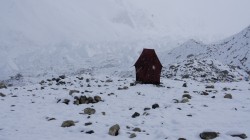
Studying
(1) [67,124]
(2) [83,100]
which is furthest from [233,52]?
(1) [67,124]

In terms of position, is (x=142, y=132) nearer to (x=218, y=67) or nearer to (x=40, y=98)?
(x=40, y=98)

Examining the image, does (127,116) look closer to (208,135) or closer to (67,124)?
(67,124)

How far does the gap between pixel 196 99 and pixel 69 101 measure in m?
8.18

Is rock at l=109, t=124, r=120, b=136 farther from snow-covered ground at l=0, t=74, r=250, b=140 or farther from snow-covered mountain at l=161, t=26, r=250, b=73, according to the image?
snow-covered mountain at l=161, t=26, r=250, b=73

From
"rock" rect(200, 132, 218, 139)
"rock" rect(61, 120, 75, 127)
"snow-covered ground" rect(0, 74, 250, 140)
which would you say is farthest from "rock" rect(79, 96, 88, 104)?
"rock" rect(200, 132, 218, 139)

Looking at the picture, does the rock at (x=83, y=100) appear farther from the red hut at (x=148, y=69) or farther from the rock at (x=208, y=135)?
the red hut at (x=148, y=69)

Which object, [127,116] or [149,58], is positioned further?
[149,58]

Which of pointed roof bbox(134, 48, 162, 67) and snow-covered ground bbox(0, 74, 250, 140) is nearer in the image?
snow-covered ground bbox(0, 74, 250, 140)

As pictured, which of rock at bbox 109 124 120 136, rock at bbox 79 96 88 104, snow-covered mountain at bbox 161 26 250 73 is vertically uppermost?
snow-covered mountain at bbox 161 26 250 73

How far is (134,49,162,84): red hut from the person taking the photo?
3262cm

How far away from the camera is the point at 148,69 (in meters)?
32.9

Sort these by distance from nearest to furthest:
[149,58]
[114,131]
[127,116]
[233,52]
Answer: [114,131]
[127,116]
[149,58]
[233,52]

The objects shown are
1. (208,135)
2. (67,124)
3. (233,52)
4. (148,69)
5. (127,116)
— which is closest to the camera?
(208,135)

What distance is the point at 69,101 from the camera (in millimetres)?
21500
